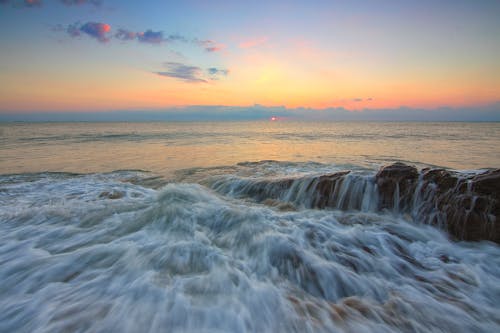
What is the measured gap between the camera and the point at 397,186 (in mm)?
6156

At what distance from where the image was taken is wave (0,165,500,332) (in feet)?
9.23

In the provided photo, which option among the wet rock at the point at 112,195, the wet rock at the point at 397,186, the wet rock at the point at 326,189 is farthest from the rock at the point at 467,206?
the wet rock at the point at 112,195

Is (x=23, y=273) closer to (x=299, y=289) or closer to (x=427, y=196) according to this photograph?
(x=299, y=289)

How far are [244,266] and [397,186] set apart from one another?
4343mm

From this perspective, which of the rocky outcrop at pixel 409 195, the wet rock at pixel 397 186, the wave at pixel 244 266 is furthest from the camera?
the wet rock at pixel 397 186

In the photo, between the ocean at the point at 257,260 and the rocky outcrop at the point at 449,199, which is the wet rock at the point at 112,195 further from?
the rocky outcrop at the point at 449,199

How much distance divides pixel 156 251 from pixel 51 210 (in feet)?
11.6

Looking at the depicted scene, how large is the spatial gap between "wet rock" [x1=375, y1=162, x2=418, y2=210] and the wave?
0.13 ft

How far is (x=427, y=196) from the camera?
5621 mm

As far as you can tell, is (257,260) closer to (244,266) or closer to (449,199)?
(244,266)

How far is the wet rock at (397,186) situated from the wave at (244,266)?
40 mm

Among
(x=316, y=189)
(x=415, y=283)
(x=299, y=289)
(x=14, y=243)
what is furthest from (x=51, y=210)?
(x=415, y=283)

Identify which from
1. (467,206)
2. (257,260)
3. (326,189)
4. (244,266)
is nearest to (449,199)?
(467,206)

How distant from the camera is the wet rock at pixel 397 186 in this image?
19.4 feet
